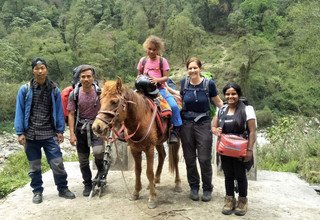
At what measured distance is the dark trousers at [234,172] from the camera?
16.8ft

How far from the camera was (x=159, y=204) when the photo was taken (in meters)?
5.65

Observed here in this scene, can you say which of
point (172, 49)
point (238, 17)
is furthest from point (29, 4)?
point (238, 17)

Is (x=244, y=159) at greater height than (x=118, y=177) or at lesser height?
greater

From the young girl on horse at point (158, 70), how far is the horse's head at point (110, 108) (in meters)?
0.91

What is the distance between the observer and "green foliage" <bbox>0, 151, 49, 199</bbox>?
766 centimetres

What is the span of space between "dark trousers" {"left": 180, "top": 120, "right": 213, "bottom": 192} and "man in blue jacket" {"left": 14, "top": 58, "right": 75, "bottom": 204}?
6.43 feet

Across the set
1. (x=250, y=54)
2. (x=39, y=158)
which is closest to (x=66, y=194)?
(x=39, y=158)

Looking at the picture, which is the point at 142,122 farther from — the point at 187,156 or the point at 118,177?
the point at 118,177

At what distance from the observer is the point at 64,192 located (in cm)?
612

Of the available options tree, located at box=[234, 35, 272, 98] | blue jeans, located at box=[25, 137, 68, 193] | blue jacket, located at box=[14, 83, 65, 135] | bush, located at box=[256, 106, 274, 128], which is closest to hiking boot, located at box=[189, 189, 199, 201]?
blue jeans, located at box=[25, 137, 68, 193]

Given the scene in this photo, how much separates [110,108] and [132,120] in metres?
0.56

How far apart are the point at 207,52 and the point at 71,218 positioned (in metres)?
50.5

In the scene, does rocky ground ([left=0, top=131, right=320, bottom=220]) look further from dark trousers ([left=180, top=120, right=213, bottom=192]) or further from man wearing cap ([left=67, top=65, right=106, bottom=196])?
man wearing cap ([left=67, top=65, right=106, bottom=196])

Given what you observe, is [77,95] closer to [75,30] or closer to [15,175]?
[15,175]
